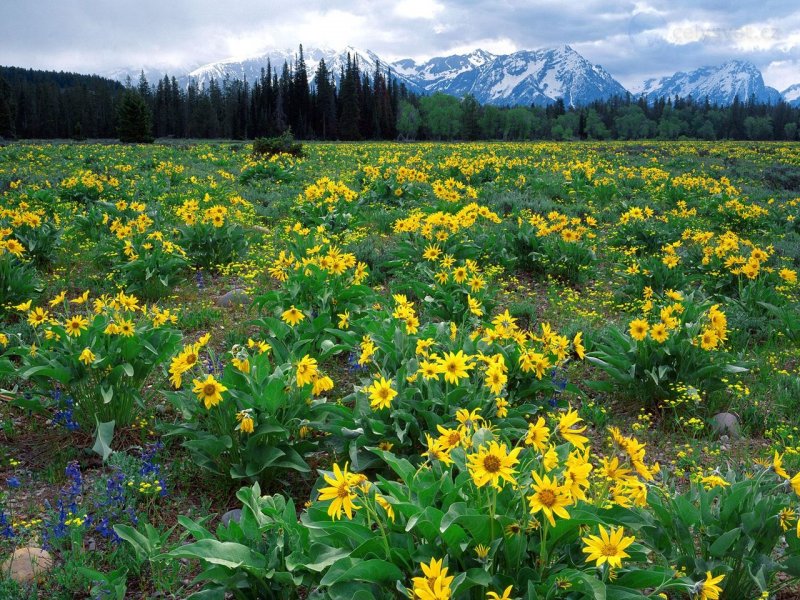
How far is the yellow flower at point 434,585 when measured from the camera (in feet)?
5.45

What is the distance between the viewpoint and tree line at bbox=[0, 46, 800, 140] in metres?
80.7

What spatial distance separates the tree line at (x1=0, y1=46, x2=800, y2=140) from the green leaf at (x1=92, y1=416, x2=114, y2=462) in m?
72.7

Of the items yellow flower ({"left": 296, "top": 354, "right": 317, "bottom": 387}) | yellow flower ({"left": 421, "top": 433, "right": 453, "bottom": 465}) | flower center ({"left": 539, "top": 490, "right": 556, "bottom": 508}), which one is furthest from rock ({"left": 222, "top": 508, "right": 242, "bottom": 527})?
flower center ({"left": 539, "top": 490, "right": 556, "bottom": 508})

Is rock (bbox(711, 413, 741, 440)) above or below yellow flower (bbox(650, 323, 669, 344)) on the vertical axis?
below

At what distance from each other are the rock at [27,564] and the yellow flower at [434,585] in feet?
6.34

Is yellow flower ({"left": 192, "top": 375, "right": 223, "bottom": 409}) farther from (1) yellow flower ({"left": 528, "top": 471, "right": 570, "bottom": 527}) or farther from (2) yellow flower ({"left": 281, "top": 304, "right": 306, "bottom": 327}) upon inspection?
(1) yellow flower ({"left": 528, "top": 471, "right": 570, "bottom": 527})

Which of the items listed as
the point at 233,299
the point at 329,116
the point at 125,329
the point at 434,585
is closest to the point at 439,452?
the point at 434,585

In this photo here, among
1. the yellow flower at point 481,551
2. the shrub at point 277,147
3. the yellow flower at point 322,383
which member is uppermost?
the shrub at point 277,147

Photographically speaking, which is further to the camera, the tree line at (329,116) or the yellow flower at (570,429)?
the tree line at (329,116)

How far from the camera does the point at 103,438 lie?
3.58 m

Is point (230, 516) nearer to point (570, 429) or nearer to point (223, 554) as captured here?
point (223, 554)

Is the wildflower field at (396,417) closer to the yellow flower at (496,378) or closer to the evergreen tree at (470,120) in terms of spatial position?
the yellow flower at (496,378)

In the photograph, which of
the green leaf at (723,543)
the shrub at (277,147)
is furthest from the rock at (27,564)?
the shrub at (277,147)

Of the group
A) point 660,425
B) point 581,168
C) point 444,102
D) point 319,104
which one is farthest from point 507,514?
point 444,102
